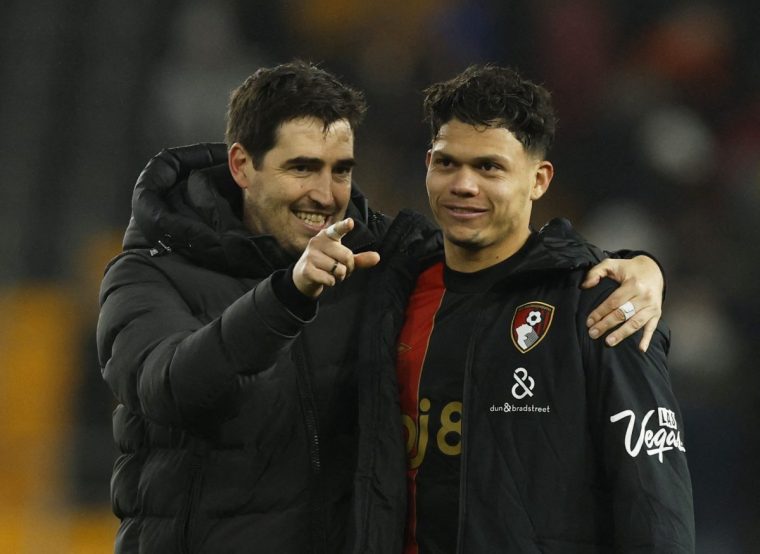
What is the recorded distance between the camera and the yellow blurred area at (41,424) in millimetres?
3826

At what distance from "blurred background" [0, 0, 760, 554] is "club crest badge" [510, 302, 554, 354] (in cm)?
246

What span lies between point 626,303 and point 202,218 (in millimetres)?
807

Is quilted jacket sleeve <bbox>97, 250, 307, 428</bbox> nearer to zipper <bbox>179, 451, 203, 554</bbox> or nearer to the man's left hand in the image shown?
zipper <bbox>179, 451, 203, 554</bbox>

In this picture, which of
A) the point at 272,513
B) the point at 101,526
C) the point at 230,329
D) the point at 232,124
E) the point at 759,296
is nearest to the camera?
the point at 230,329

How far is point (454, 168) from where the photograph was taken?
6.27 feet

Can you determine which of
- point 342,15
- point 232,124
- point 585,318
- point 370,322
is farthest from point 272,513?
point 342,15

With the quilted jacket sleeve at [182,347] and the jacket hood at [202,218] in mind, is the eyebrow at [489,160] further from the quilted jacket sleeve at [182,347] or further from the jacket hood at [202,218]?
the quilted jacket sleeve at [182,347]

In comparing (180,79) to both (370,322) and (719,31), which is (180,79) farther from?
(370,322)

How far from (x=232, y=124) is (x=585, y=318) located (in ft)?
2.86

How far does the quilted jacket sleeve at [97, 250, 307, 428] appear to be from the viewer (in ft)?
5.10

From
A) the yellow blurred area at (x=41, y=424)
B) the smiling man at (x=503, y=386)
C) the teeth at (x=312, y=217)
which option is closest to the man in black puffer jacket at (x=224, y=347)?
the teeth at (x=312, y=217)

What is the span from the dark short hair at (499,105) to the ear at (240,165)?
40 cm

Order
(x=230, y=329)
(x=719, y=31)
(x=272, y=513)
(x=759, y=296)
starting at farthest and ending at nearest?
(x=719, y=31), (x=759, y=296), (x=272, y=513), (x=230, y=329)

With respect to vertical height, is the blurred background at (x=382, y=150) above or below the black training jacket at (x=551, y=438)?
above
